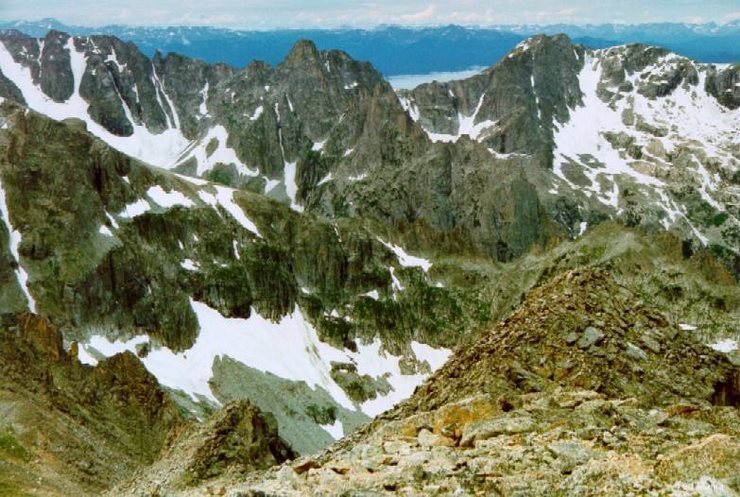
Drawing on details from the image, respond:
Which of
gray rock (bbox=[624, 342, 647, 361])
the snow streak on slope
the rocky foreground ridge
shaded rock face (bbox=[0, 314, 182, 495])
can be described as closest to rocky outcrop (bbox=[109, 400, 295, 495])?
the rocky foreground ridge

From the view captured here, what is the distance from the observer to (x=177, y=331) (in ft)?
518

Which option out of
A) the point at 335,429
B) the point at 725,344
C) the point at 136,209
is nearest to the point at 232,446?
the point at 725,344

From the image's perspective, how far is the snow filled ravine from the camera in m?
146

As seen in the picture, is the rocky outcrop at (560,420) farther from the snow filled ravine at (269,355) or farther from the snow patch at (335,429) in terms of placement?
the snow patch at (335,429)

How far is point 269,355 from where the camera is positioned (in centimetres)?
16575

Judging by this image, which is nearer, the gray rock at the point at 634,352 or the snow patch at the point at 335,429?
the gray rock at the point at 634,352

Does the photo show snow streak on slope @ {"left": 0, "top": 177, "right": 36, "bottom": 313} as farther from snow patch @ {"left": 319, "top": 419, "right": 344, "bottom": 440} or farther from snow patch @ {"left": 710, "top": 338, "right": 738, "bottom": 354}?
snow patch @ {"left": 710, "top": 338, "right": 738, "bottom": 354}

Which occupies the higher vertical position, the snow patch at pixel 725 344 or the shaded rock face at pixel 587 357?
the shaded rock face at pixel 587 357

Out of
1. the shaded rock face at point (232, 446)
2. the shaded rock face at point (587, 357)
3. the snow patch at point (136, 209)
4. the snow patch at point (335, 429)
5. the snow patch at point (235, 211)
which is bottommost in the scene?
the snow patch at point (335, 429)

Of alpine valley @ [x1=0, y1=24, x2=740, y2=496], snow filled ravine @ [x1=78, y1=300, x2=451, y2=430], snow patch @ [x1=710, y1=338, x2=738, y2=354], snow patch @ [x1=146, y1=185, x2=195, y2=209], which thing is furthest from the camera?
snow patch @ [x1=146, y1=185, x2=195, y2=209]

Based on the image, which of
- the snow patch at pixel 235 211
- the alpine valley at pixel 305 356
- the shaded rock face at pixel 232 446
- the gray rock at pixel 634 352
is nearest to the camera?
the alpine valley at pixel 305 356

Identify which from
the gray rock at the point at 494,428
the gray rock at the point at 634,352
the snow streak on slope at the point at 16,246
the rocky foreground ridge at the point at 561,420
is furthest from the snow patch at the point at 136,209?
the gray rock at the point at 494,428

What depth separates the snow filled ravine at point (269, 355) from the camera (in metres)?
146

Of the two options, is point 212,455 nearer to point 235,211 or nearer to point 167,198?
point 167,198
